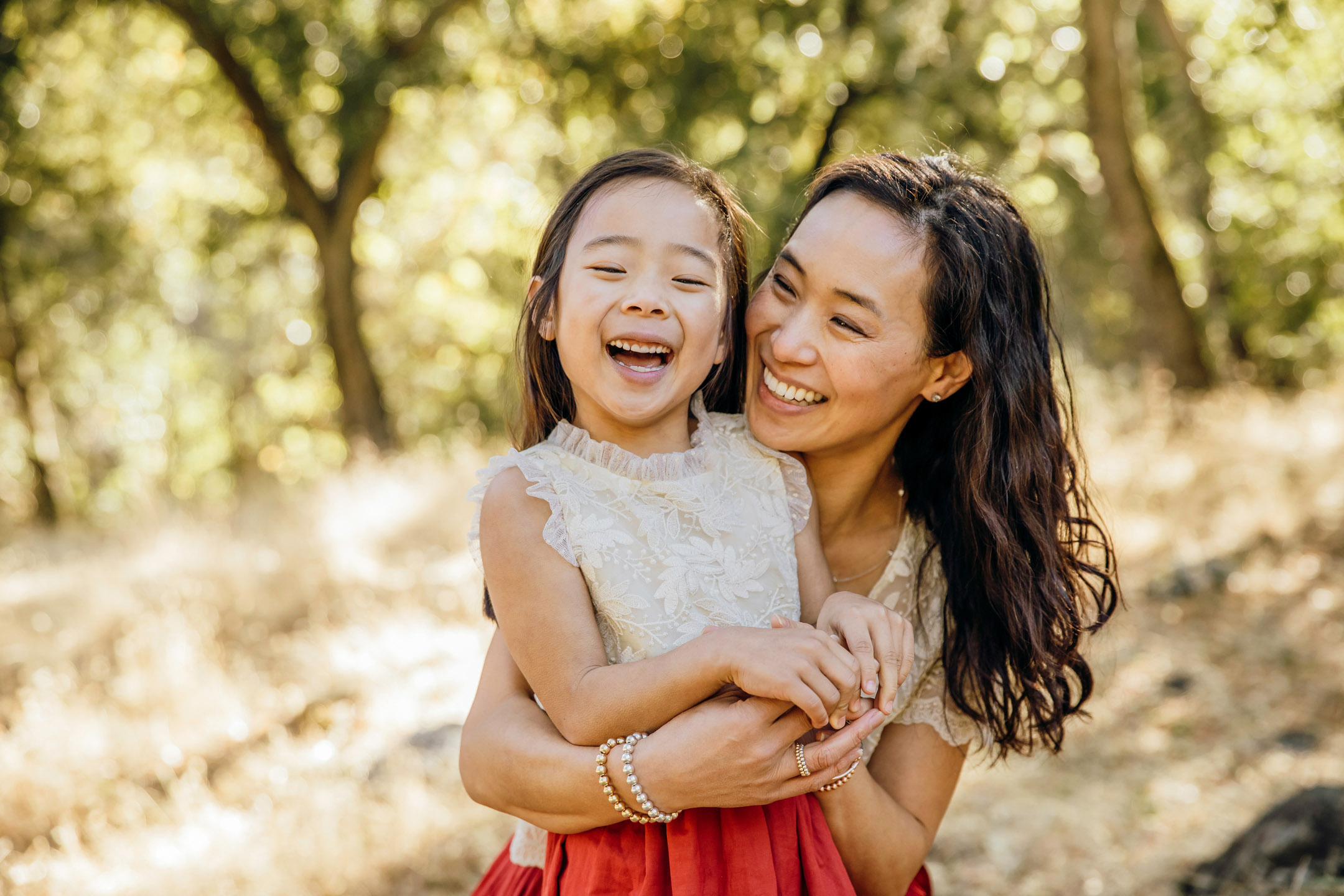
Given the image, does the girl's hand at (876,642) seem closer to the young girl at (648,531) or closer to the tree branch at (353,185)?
the young girl at (648,531)

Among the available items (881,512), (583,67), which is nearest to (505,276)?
(583,67)

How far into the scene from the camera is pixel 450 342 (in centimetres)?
1884

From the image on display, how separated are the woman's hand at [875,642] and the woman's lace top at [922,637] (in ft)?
1.40

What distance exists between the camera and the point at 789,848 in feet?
6.00

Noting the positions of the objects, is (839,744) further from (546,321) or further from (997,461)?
(546,321)

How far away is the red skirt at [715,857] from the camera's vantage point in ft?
5.81

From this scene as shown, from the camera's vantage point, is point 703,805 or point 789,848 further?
point 789,848

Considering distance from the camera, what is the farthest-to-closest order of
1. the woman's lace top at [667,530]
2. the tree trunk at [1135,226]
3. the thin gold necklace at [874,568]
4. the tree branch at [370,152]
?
the tree branch at [370,152] → the tree trunk at [1135,226] → the thin gold necklace at [874,568] → the woman's lace top at [667,530]

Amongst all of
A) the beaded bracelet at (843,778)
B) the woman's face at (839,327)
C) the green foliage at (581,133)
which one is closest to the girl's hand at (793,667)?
the beaded bracelet at (843,778)

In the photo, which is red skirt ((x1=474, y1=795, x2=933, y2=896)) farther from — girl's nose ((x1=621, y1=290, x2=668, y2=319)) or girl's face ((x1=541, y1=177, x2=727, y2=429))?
girl's nose ((x1=621, y1=290, x2=668, y2=319))

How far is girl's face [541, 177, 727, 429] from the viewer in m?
1.91

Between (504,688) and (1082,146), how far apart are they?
43.5 feet

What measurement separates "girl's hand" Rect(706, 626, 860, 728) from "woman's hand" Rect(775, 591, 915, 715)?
0.17ft

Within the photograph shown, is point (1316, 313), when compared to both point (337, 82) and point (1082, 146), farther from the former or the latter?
point (337, 82)
